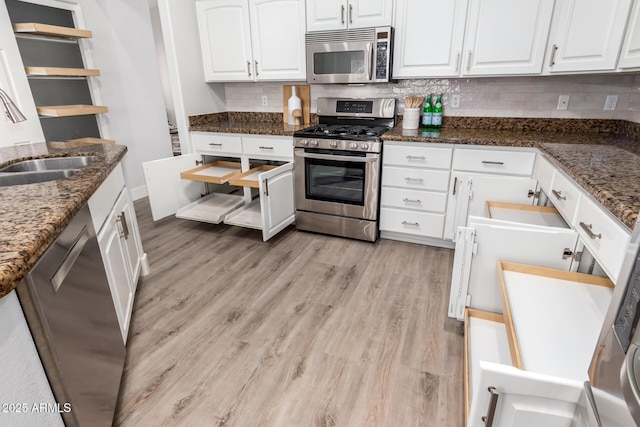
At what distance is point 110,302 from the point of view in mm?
1380

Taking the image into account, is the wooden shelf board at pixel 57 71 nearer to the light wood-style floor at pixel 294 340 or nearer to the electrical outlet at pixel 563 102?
the light wood-style floor at pixel 294 340

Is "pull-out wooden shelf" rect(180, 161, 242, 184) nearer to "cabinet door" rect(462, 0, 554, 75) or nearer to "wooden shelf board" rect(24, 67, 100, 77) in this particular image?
"wooden shelf board" rect(24, 67, 100, 77)

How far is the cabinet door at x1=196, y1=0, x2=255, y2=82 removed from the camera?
3072 mm

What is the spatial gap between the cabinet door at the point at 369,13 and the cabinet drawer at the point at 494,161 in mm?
1157

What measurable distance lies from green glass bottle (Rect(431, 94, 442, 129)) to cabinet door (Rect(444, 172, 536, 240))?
1.90ft

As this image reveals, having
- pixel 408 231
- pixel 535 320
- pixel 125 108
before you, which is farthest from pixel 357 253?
pixel 125 108

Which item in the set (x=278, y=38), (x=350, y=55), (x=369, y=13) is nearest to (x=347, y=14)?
(x=369, y=13)

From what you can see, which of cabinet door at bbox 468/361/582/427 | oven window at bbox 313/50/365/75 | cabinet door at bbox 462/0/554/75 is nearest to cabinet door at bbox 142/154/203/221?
oven window at bbox 313/50/365/75

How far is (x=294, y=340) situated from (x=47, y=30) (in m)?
3.10

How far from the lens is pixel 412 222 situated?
9.06ft

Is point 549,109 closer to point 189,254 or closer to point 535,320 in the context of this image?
point 535,320

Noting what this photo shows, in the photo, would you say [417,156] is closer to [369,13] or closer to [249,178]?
[369,13]

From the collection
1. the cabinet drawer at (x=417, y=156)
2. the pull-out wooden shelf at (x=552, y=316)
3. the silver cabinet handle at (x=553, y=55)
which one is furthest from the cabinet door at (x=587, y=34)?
the pull-out wooden shelf at (x=552, y=316)

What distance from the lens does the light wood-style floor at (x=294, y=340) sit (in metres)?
1.40
